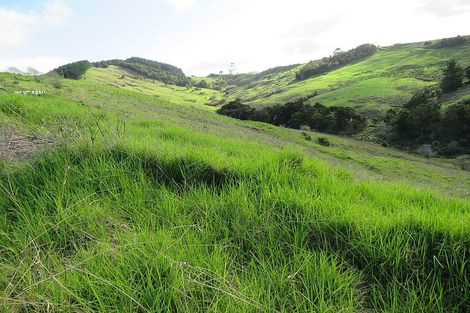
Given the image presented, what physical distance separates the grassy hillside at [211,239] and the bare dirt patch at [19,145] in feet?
0.25

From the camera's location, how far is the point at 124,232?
9.45 feet

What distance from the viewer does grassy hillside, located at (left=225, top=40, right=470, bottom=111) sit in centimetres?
9075

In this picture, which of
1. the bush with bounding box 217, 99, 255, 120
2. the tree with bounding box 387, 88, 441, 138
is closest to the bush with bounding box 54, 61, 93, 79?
the bush with bounding box 217, 99, 255, 120

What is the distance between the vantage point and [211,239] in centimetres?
276

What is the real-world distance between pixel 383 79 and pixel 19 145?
389 ft

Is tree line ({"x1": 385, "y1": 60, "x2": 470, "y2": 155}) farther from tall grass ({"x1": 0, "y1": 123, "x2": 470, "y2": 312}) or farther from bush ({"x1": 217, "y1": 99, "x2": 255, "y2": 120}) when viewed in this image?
tall grass ({"x1": 0, "y1": 123, "x2": 470, "y2": 312})

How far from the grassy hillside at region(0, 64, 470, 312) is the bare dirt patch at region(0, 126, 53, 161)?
3.1 inches

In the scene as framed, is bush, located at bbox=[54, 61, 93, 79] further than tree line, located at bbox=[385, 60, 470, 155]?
Yes

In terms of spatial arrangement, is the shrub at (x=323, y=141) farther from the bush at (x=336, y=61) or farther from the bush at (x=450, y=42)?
the bush at (x=336, y=61)

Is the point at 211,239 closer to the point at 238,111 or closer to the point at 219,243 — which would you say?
the point at 219,243

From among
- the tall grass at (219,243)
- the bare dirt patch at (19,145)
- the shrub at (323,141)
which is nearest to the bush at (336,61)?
the shrub at (323,141)

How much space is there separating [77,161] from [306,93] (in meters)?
119

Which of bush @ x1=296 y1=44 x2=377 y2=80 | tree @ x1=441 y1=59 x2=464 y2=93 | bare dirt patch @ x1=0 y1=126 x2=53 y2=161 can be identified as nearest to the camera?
bare dirt patch @ x1=0 y1=126 x2=53 y2=161

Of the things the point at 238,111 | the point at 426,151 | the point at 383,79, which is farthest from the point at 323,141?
the point at 383,79
